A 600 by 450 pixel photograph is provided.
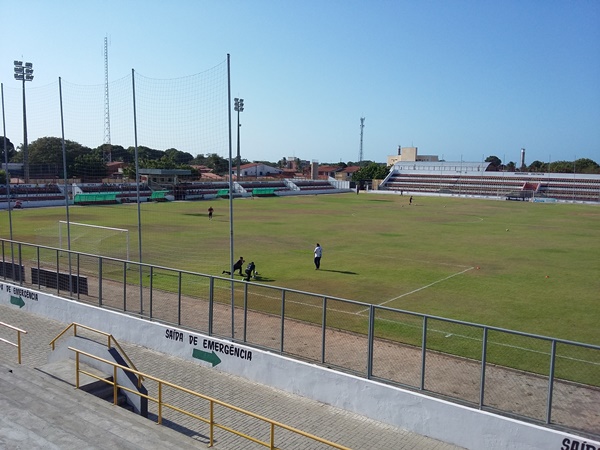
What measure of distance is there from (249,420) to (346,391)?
2416 millimetres

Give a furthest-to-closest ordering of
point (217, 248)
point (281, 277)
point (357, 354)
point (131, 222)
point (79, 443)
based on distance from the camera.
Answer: point (131, 222) < point (217, 248) < point (281, 277) < point (357, 354) < point (79, 443)

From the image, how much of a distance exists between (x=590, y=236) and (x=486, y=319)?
3250cm

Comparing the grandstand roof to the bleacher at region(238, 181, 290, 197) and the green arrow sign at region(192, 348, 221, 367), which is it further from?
the green arrow sign at region(192, 348, 221, 367)

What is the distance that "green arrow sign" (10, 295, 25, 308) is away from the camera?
20516 millimetres

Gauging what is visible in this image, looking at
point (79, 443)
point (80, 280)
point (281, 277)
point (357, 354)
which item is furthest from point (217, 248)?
point (79, 443)

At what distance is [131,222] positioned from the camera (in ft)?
163

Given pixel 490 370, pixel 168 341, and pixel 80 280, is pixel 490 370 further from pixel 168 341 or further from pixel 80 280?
pixel 80 280

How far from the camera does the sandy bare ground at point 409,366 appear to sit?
11.2 metres

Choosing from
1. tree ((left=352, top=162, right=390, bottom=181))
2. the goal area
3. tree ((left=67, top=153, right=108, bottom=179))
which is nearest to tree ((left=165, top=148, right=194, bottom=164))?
the goal area

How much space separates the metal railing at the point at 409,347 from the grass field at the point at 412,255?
3404 millimetres

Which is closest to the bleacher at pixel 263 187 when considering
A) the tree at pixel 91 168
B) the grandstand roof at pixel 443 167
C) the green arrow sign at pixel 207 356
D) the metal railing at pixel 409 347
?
the tree at pixel 91 168

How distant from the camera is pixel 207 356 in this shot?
1528 centimetres

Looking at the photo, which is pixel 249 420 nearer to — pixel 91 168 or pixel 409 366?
pixel 409 366

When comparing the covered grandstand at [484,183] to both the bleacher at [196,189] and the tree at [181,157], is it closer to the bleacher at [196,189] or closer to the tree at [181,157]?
the bleacher at [196,189]
